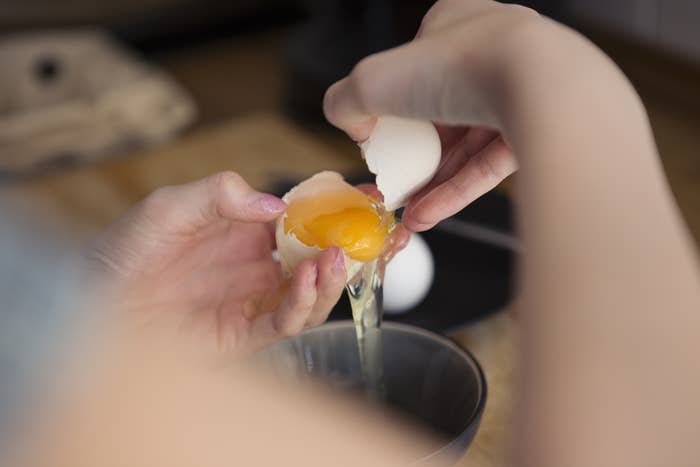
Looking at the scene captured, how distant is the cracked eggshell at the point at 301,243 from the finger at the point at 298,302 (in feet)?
0.04

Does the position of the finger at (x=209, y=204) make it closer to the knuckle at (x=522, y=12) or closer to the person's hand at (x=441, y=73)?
the person's hand at (x=441, y=73)

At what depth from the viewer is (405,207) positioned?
748 millimetres

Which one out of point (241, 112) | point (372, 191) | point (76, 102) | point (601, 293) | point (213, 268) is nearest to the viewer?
point (601, 293)

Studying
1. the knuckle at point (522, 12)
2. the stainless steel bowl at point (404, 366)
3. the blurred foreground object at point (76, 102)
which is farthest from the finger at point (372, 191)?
the blurred foreground object at point (76, 102)

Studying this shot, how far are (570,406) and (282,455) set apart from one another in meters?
0.22

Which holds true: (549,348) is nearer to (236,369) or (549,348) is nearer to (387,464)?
(387,464)

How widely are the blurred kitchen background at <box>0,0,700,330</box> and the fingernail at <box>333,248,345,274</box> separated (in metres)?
0.36

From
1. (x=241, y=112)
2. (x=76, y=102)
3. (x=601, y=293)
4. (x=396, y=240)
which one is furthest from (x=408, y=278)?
(x=241, y=112)

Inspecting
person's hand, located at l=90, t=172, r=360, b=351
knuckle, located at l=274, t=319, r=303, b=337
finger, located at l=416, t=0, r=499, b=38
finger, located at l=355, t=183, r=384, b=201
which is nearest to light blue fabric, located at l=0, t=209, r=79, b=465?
person's hand, located at l=90, t=172, r=360, b=351

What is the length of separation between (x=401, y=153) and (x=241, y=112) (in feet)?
5.24

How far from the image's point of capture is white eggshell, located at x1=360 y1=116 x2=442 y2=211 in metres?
0.70

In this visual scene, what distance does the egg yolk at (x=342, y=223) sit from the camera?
0.75m

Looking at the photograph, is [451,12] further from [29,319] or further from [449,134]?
[29,319]

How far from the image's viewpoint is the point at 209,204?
821 millimetres
